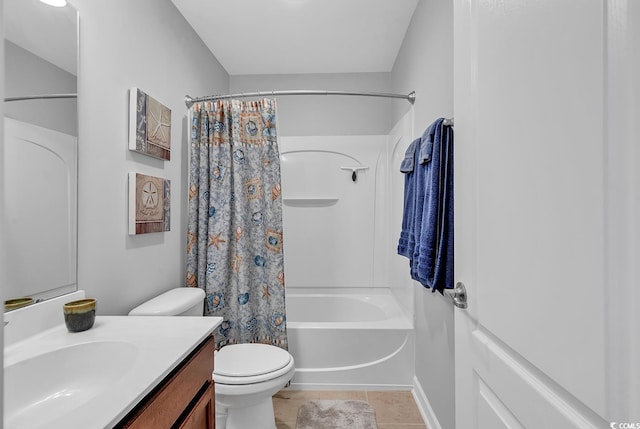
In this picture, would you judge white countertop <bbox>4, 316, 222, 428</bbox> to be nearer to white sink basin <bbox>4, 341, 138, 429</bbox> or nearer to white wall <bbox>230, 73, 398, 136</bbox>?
white sink basin <bbox>4, 341, 138, 429</bbox>

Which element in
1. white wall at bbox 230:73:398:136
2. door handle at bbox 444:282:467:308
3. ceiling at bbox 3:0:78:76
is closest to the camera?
door handle at bbox 444:282:467:308

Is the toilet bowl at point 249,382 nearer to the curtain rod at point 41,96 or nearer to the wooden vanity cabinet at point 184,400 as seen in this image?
the wooden vanity cabinet at point 184,400

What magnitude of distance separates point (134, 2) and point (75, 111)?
750 millimetres

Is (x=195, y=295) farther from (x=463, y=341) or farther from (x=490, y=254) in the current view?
(x=490, y=254)

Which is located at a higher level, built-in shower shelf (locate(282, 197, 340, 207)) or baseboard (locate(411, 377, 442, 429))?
built-in shower shelf (locate(282, 197, 340, 207))

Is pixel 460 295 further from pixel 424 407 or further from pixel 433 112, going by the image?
pixel 424 407

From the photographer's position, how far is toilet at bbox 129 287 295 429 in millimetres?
1489

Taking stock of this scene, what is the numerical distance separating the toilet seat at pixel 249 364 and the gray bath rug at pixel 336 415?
0.49 m

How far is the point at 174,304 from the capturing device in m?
1.62

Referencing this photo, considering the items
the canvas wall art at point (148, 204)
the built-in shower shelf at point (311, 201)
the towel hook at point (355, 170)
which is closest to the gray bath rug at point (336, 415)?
the canvas wall art at point (148, 204)

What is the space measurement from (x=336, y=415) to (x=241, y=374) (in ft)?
2.54

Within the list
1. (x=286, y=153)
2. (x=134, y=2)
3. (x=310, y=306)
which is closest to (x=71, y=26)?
(x=134, y=2)

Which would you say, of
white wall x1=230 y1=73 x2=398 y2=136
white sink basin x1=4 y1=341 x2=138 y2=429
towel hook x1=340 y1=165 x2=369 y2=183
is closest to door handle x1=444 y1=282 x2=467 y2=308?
white sink basin x1=4 y1=341 x2=138 y2=429

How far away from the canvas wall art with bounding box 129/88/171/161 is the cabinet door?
1.17m
